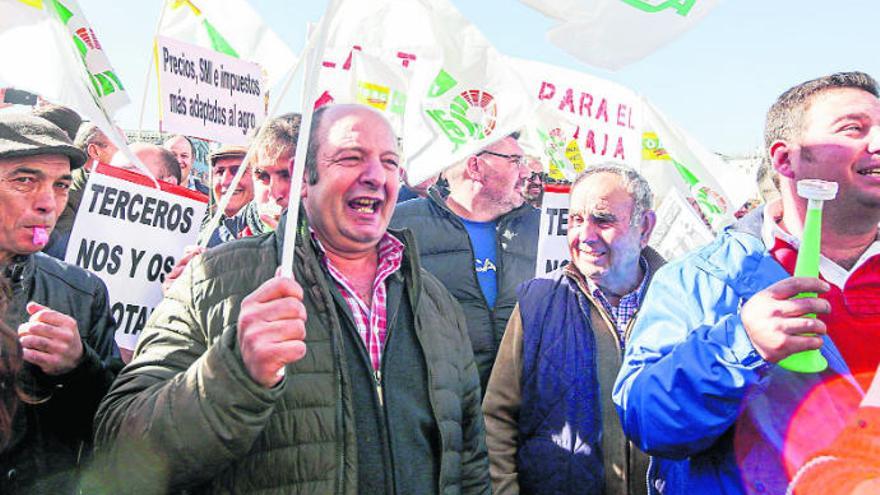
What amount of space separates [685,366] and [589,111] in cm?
419

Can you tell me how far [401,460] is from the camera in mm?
2133

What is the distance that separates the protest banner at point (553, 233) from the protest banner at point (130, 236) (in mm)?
1704

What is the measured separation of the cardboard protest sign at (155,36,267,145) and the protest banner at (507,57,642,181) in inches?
77.3

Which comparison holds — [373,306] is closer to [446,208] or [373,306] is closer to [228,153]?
[446,208]

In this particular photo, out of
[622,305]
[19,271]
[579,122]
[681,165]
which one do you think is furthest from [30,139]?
[681,165]

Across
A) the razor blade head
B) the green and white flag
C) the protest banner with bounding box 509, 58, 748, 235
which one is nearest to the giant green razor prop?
the razor blade head

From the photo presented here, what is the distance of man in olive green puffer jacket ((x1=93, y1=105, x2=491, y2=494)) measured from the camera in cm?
173

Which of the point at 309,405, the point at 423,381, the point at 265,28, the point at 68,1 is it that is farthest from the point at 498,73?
the point at 265,28

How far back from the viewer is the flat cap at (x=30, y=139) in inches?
99.6

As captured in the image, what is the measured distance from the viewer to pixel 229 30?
665 centimetres

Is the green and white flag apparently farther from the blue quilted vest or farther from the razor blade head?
the razor blade head

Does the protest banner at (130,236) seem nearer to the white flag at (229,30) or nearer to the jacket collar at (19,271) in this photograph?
the jacket collar at (19,271)

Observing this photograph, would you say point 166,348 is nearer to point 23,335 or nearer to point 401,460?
point 23,335

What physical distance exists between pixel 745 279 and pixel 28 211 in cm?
213
